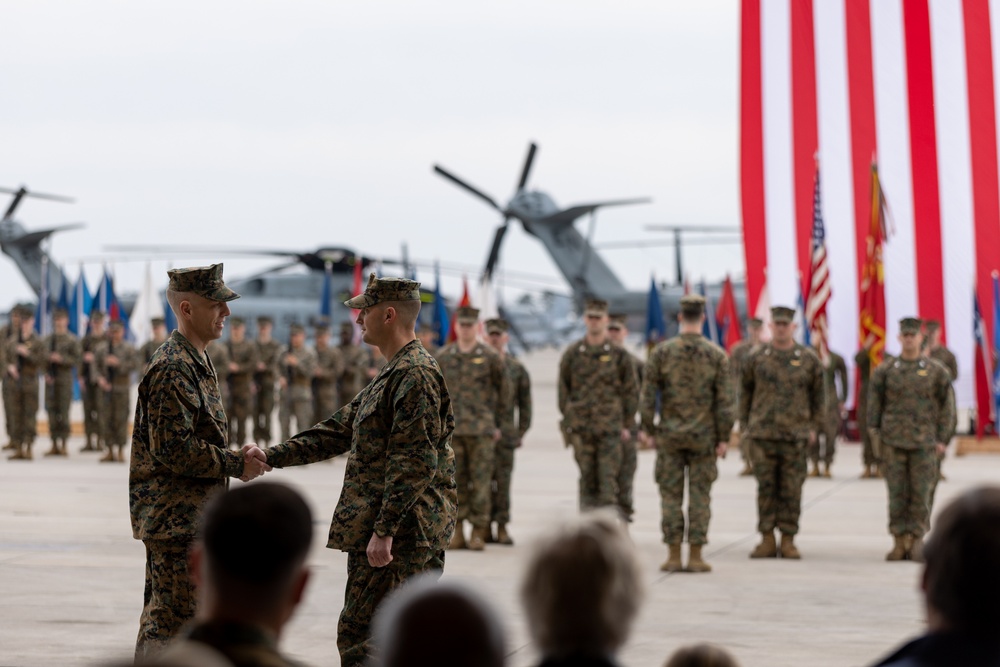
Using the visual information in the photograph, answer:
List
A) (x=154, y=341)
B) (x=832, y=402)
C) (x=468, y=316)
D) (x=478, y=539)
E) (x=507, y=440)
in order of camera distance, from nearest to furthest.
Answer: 1. (x=478, y=539)
2. (x=468, y=316)
3. (x=507, y=440)
4. (x=832, y=402)
5. (x=154, y=341)

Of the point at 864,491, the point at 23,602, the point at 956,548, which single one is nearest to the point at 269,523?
the point at 956,548

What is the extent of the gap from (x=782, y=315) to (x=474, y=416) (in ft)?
8.16

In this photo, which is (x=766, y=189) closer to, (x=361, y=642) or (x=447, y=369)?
(x=447, y=369)

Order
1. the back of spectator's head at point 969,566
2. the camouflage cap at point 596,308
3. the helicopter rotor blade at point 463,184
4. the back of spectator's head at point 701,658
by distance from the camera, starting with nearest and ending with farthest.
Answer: the back of spectator's head at point 969,566, the back of spectator's head at point 701,658, the camouflage cap at point 596,308, the helicopter rotor blade at point 463,184

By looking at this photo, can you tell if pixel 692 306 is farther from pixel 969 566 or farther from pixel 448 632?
pixel 448 632

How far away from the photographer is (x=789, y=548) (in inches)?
418

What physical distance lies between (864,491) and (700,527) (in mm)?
6363

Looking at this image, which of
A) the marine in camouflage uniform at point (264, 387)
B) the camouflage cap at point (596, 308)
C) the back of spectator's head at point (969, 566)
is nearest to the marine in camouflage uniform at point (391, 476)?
the back of spectator's head at point (969, 566)

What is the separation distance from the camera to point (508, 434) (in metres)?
11.8

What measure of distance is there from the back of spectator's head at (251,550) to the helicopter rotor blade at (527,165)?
44249mm

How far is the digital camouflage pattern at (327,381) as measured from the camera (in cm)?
2084

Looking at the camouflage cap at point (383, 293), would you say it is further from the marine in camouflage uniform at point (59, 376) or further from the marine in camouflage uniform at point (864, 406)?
the marine in camouflage uniform at point (59, 376)

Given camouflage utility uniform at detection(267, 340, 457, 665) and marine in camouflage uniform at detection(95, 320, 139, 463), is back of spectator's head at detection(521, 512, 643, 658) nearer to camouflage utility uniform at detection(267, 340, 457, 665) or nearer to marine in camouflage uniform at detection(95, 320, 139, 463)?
camouflage utility uniform at detection(267, 340, 457, 665)

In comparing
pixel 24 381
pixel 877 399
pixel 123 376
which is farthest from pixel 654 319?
pixel 877 399
